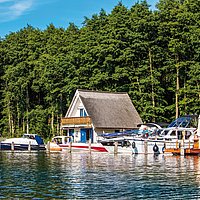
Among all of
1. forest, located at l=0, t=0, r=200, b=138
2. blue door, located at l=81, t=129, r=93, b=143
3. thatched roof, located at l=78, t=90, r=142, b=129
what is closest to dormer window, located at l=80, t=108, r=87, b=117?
thatched roof, located at l=78, t=90, r=142, b=129

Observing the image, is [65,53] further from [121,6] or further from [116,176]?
[116,176]

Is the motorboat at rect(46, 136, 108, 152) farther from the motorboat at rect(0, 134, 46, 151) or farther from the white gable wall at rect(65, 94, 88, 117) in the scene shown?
the white gable wall at rect(65, 94, 88, 117)

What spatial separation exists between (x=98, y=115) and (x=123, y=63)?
11300mm

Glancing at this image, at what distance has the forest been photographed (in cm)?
6681

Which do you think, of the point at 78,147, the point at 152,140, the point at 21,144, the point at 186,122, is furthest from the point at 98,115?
the point at 152,140

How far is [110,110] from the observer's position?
65.4 metres

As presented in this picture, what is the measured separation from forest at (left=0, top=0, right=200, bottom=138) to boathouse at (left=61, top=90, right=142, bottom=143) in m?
3.07

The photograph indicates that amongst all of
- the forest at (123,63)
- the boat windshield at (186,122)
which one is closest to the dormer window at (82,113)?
the forest at (123,63)

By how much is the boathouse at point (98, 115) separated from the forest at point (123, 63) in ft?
10.1

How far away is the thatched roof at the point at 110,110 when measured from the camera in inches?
2517

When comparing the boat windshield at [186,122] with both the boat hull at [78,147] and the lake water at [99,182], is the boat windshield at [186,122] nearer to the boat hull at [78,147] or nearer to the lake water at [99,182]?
the boat hull at [78,147]

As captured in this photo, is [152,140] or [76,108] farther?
[76,108]

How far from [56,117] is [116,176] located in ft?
200

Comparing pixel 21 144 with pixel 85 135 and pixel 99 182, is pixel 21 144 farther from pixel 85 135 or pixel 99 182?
pixel 99 182
